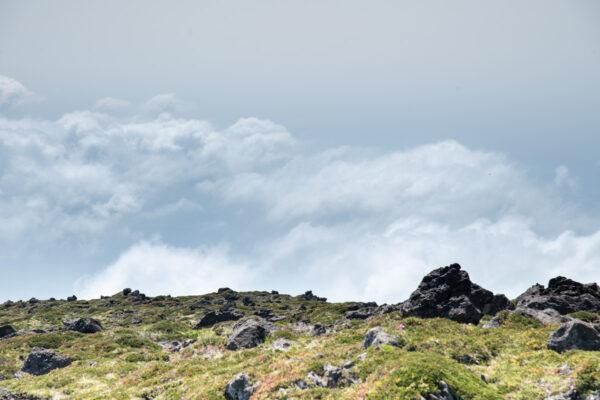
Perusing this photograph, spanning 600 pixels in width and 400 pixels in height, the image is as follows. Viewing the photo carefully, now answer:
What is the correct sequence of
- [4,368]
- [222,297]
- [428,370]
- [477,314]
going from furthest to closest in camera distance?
[222,297] < [4,368] < [477,314] < [428,370]

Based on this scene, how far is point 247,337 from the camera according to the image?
34594mm

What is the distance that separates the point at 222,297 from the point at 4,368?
91.0m

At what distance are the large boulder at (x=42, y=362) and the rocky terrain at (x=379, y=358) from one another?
100 millimetres

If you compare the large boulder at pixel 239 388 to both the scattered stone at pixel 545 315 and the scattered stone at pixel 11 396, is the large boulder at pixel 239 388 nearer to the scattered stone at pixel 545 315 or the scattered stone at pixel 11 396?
the scattered stone at pixel 11 396

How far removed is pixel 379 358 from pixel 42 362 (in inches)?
1422

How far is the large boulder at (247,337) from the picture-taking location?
33.8 m

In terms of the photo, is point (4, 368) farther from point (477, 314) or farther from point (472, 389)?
point (477, 314)

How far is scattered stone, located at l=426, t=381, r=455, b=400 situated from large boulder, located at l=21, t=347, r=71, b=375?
38082 mm

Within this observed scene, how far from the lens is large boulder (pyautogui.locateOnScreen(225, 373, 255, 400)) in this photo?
19.0 metres

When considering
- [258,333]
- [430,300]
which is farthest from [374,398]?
[430,300]

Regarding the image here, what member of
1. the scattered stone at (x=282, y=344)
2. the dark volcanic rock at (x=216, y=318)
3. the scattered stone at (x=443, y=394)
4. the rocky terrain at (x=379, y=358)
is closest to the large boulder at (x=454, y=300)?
the rocky terrain at (x=379, y=358)

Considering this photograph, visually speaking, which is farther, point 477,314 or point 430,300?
point 430,300

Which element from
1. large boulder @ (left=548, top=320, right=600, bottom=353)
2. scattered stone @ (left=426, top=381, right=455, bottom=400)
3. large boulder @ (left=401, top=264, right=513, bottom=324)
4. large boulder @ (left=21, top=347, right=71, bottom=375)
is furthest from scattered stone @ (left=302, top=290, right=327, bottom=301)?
scattered stone @ (left=426, top=381, right=455, bottom=400)

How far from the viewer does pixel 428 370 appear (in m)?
15.1
